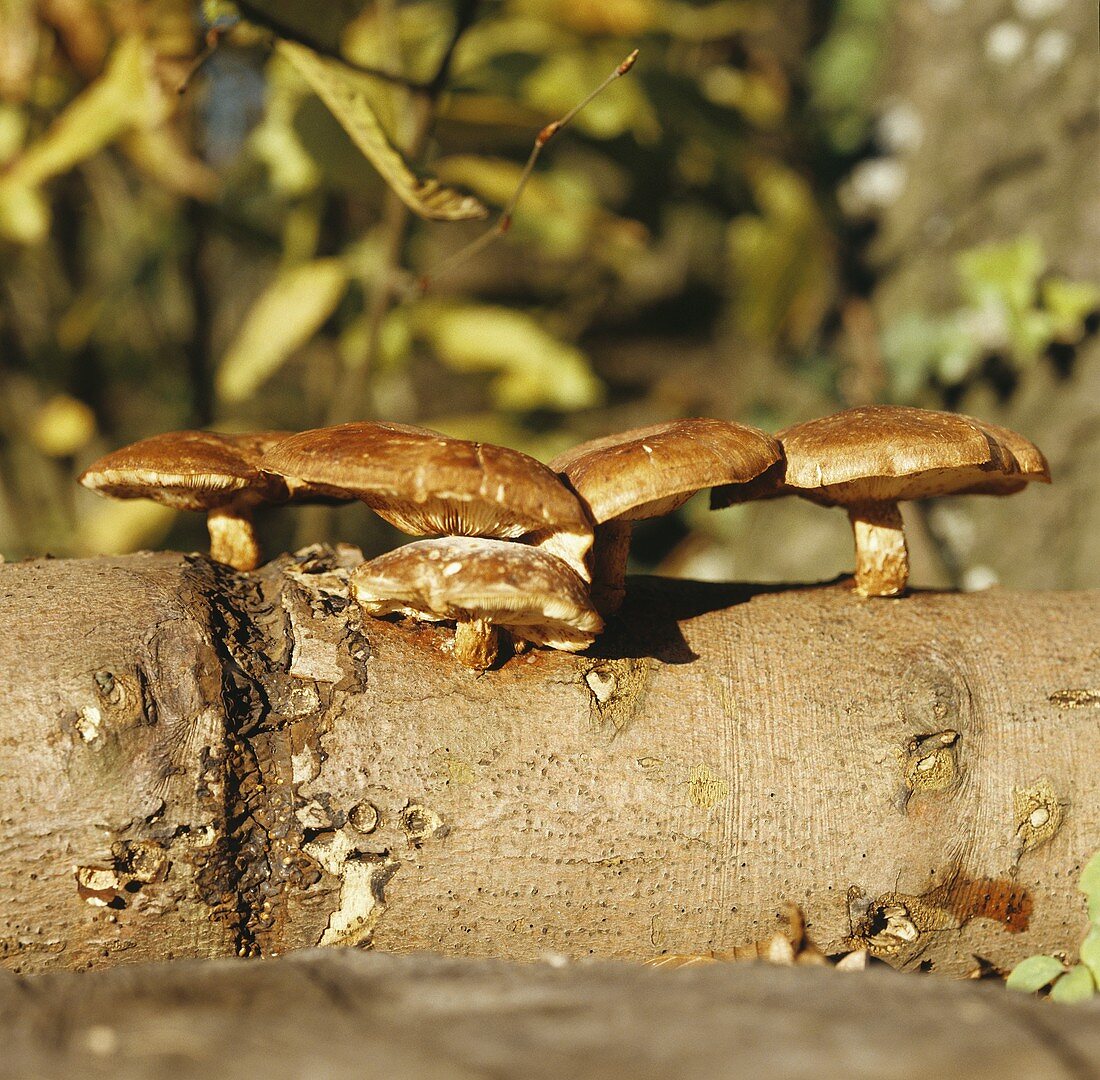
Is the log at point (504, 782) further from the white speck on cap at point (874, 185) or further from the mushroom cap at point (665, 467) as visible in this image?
the white speck on cap at point (874, 185)

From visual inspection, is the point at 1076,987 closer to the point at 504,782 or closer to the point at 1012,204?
the point at 504,782

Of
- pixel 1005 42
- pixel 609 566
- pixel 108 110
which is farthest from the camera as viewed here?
pixel 1005 42

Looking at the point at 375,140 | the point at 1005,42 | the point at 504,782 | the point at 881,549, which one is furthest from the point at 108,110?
the point at 1005,42

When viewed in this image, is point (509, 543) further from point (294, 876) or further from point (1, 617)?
point (1, 617)

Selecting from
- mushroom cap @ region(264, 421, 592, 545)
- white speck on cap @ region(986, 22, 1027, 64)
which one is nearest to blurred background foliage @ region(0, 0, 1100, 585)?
white speck on cap @ region(986, 22, 1027, 64)

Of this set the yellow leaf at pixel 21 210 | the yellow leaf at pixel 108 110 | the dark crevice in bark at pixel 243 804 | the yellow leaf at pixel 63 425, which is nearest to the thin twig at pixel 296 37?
the yellow leaf at pixel 108 110

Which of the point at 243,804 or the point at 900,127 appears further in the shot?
the point at 900,127
